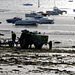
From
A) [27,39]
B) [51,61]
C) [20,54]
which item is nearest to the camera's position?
[51,61]

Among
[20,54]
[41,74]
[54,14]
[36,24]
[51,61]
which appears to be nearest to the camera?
[41,74]

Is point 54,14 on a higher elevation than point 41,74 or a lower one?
lower

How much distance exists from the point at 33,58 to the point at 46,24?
7516cm

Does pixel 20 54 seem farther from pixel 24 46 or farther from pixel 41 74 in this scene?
pixel 41 74

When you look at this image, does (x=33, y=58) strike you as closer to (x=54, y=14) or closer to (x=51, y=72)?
(x=51, y=72)

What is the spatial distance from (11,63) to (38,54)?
584 cm

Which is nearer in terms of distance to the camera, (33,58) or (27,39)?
(33,58)

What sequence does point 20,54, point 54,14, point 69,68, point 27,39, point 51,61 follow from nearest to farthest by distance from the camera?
point 69,68, point 51,61, point 20,54, point 27,39, point 54,14

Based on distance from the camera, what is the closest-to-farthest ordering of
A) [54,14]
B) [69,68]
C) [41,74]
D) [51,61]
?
[41,74]
[69,68]
[51,61]
[54,14]

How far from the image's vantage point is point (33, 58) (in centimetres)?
3086

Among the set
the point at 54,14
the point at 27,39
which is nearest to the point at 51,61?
the point at 27,39

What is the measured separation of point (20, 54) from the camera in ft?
109

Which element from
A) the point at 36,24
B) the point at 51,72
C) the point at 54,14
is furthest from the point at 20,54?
the point at 54,14

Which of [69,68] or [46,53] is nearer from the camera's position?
[69,68]
